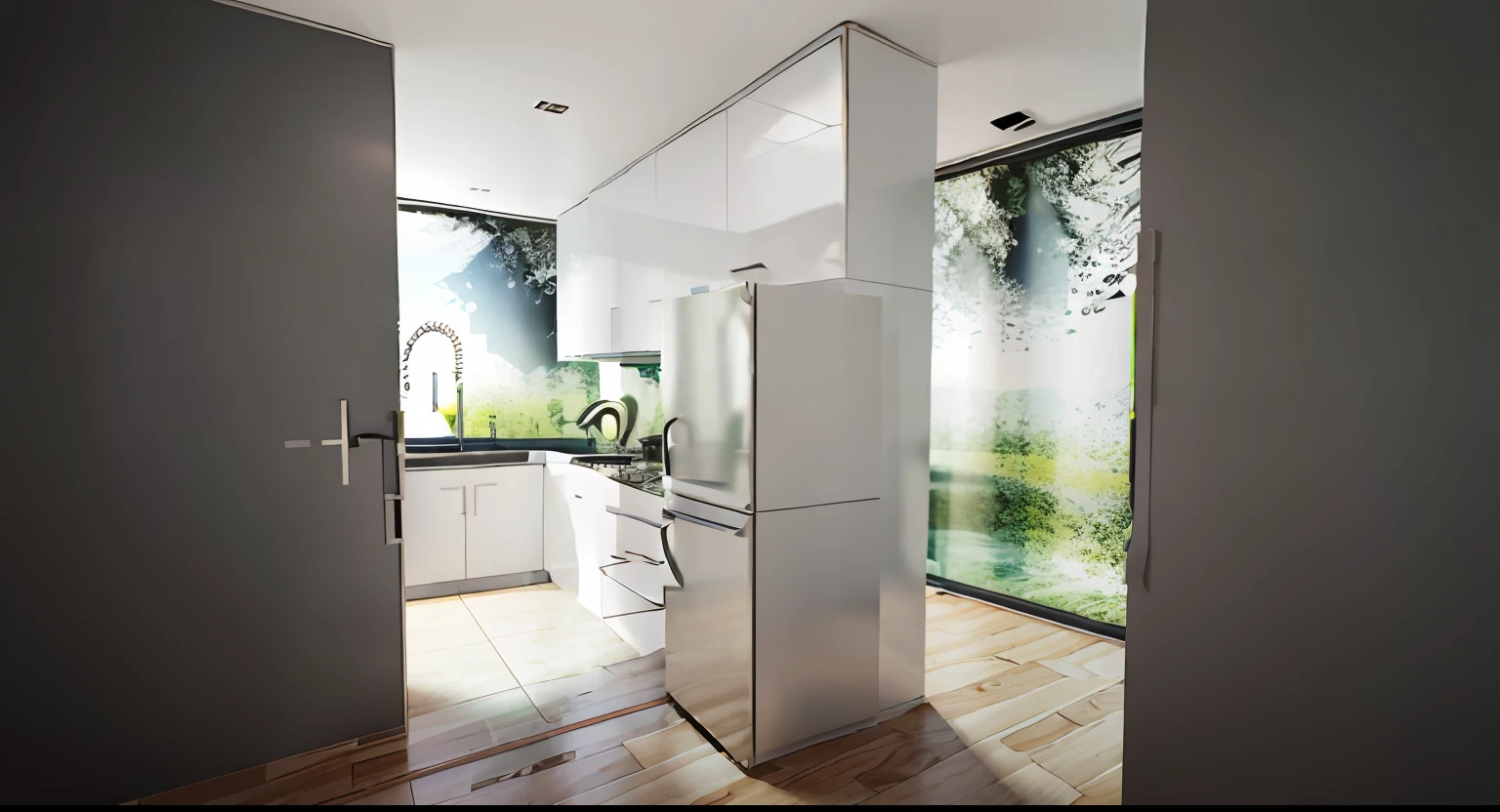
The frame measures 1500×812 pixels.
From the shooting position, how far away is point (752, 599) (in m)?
2.23

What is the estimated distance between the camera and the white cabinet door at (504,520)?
4262 millimetres

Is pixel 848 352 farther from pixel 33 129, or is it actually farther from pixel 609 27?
pixel 33 129

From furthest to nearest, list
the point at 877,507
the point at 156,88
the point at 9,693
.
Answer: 1. the point at 877,507
2. the point at 156,88
3. the point at 9,693

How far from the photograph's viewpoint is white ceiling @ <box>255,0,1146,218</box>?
230 centimetres

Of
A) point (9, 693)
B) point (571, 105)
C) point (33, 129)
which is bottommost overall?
point (9, 693)

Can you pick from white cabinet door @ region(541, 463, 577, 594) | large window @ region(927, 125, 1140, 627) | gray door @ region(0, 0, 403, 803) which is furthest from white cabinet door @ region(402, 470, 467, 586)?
large window @ region(927, 125, 1140, 627)

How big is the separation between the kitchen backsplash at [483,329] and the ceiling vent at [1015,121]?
3204 millimetres

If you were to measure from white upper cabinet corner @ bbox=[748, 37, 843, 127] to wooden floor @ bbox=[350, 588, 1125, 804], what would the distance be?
2.18 meters

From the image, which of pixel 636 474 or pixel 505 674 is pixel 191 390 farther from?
pixel 636 474

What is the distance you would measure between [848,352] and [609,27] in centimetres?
141

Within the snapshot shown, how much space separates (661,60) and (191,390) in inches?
77.2

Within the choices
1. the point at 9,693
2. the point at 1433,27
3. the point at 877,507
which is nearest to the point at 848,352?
the point at 877,507

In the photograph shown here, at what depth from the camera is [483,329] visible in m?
4.86

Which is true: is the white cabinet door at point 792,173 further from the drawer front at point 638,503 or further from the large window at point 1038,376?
the large window at point 1038,376
